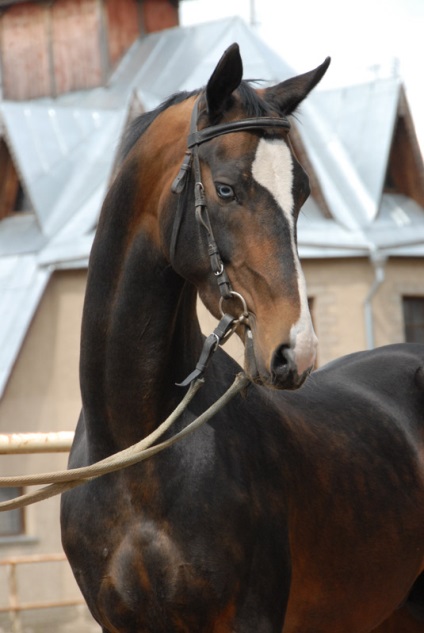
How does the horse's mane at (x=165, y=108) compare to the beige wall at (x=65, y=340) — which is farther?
the beige wall at (x=65, y=340)

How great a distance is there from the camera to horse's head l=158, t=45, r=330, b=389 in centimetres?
374

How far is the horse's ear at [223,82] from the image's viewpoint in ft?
12.7

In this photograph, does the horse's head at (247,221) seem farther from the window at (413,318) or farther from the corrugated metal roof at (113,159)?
the window at (413,318)

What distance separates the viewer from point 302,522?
4.45 metres

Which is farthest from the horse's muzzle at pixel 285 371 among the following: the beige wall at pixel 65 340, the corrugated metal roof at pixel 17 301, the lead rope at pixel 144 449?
the corrugated metal roof at pixel 17 301

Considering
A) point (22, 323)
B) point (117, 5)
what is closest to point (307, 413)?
point (22, 323)

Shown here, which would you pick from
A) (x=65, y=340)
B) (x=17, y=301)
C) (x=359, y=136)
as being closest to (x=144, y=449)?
(x=65, y=340)

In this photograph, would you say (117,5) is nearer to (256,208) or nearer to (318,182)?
(318,182)

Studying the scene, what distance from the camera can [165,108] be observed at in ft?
14.4

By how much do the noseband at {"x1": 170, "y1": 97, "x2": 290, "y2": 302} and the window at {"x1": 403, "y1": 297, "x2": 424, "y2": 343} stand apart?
20583 millimetres

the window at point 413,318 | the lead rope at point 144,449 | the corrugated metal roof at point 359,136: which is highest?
the lead rope at point 144,449

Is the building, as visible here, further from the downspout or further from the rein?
the rein

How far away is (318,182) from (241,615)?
2150 centimetres

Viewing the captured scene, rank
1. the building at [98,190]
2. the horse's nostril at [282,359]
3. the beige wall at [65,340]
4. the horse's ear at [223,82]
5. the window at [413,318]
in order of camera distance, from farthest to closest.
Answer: the window at [413,318]
the building at [98,190]
the beige wall at [65,340]
the horse's ear at [223,82]
the horse's nostril at [282,359]
